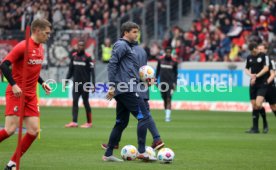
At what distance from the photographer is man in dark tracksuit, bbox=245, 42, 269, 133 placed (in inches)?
819

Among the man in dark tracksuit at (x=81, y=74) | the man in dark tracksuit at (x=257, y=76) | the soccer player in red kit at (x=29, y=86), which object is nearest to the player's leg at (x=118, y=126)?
the soccer player in red kit at (x=29, y=86)

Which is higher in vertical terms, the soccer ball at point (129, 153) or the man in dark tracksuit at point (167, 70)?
the man in dark tracksuit at point (167, 70)

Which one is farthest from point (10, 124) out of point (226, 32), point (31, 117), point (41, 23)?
point (226, 32)

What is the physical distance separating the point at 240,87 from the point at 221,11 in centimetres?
584

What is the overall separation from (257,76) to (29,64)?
33.9 feet

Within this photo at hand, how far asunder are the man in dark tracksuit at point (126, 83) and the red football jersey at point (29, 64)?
1564 mm

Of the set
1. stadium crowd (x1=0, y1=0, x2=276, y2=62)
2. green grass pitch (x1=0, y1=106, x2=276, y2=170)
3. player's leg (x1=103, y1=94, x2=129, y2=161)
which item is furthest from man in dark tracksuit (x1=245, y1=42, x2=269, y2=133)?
stadium crowd (x1=0, y1=0, x2=276, y2=62)

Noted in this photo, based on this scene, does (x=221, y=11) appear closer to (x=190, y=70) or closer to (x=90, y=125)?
(x=190, y=70)

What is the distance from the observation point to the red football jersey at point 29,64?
37.7 ft

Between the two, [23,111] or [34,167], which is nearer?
[23,111]

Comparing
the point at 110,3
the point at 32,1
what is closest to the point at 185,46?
the point at 110,3

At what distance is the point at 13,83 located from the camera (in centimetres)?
1114

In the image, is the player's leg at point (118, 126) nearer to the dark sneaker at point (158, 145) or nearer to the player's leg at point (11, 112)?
the dark sneaker at point (158, 145)

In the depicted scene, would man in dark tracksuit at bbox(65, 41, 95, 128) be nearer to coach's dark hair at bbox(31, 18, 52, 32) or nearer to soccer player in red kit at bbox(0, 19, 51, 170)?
soccer player in red kit at bbox(0, 19, 51, 170)
